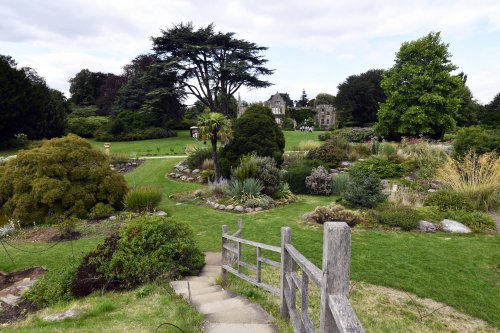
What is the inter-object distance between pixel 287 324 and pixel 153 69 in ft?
86.0

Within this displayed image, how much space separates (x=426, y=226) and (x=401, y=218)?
1.95 feet

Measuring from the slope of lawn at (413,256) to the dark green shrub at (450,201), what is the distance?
1.53 metres

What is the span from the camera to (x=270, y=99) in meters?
61.7

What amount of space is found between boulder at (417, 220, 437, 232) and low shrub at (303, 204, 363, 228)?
1.42 meters

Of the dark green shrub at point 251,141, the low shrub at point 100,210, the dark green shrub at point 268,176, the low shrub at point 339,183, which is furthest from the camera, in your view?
the dark green shrub at point 251,141

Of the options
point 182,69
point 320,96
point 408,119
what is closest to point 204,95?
point 182,69

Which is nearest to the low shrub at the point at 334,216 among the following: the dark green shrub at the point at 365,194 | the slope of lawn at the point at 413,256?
the slope of lawn at the point at 413,256

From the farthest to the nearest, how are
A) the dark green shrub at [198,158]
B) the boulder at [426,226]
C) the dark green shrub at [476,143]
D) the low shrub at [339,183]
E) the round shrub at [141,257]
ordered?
the dark green shrub at [198,158] → the dark green shrub at [476,143] → the low shrub at [339,183] → the boulder at [426,226] → the round shrub at [141,257]

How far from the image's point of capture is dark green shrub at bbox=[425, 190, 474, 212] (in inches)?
360

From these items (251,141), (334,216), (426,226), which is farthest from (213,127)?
(426,226)

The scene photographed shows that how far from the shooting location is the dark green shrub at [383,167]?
1448 centimetres

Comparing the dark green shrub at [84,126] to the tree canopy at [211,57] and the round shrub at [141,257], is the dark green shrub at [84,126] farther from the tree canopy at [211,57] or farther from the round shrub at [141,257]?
the round shrub at [141,257]

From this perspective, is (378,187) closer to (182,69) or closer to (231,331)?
(231,331)

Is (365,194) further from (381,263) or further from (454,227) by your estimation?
(381,263)
